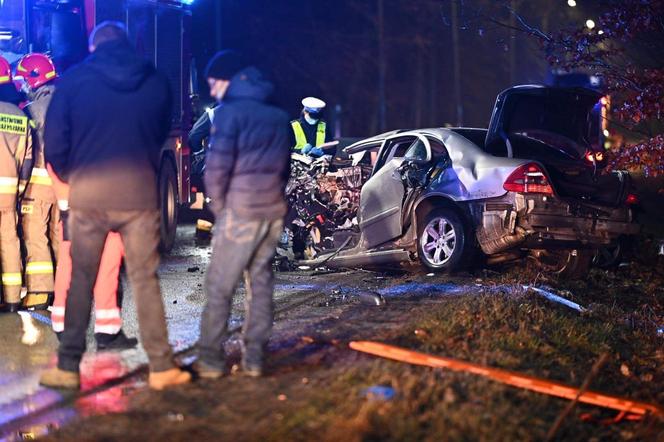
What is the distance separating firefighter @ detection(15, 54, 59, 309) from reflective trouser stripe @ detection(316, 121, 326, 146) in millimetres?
4514

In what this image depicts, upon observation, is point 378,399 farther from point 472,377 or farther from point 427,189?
point 427,189

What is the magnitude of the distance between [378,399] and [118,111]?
2.16 meters

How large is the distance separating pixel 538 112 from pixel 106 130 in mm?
5478

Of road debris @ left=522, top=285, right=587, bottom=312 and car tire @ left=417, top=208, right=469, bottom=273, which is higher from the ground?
car tire @ left=417, top=208, right=469, bottom=273

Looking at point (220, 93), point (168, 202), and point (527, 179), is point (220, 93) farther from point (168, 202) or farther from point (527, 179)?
point (168, 202)

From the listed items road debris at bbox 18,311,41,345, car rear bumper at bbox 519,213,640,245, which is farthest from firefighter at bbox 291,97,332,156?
road debris at bbox 18,311,41,345

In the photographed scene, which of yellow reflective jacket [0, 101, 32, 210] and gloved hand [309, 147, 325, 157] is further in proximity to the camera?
gloved hand [309, 147, 325, 157]

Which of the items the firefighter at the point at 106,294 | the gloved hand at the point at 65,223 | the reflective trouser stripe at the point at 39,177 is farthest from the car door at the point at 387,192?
the gloved hand at the point at 65,223

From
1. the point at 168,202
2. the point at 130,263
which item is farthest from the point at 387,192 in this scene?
the point at 130,263

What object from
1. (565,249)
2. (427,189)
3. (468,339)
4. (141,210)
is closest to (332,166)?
(427,189)

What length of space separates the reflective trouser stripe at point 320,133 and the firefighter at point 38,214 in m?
4.51

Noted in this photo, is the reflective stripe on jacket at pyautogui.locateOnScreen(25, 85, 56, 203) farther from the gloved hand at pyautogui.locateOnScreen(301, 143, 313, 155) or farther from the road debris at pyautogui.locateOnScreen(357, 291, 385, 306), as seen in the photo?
the gloved hand at pyautogui.locateOnScreen(301, 143, 313, 155)

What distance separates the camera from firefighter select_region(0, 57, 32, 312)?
7859 mm

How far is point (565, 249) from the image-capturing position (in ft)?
32.0
